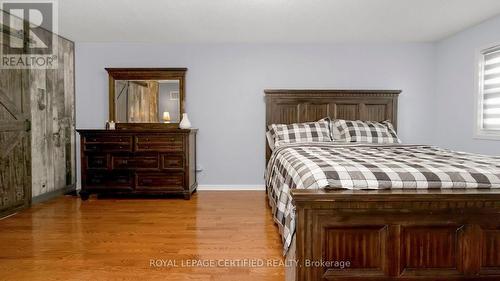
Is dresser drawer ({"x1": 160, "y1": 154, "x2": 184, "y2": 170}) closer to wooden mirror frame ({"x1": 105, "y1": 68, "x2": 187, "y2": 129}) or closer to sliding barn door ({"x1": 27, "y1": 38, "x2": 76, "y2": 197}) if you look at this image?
wooden mirror frame ({"x1": 105, "y1": 68, "x2": 187, "y2": 129})

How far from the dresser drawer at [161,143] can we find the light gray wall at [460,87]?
3.49 m

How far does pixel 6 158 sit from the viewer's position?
3344 mm

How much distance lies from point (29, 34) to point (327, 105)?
370cm

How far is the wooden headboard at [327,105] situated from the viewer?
4.43 metres

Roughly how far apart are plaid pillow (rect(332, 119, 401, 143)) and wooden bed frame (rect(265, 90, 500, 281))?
2379mm

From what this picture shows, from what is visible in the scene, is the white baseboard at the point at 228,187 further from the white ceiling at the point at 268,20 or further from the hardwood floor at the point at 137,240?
the white ceiling at the point at 268,20

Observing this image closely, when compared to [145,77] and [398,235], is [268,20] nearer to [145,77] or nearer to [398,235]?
[145,77]

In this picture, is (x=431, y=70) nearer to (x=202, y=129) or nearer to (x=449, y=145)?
(x=449, y=145)

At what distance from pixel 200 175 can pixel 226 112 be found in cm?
96

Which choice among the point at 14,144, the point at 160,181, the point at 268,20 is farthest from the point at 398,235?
the point at 14,144

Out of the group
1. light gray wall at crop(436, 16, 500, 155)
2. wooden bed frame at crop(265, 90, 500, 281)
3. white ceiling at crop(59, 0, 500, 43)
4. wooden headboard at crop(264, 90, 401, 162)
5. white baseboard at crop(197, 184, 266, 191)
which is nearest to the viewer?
wooden bed frame at crop(265, 90, 500, 281)

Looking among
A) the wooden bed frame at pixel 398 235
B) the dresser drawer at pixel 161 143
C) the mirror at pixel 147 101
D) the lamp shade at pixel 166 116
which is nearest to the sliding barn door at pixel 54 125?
the mirror at pixel 147 101

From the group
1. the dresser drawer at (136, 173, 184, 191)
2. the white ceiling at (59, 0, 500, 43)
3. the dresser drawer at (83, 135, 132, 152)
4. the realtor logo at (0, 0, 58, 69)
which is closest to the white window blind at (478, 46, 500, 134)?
Answer: the white ceiling at (59, 0, 500, 43)

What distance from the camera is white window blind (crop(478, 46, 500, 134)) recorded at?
3570mm
